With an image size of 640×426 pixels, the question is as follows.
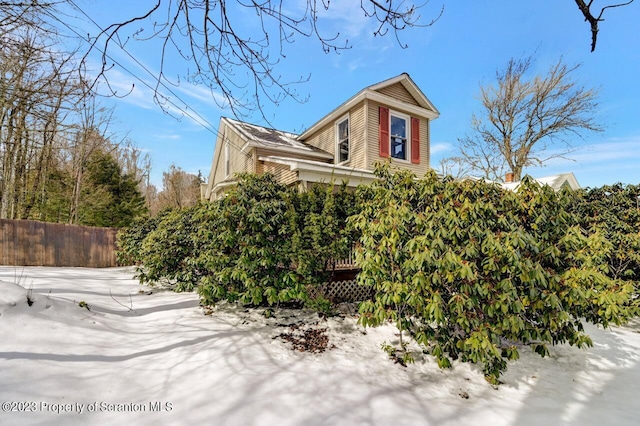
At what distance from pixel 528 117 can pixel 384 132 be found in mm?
16413

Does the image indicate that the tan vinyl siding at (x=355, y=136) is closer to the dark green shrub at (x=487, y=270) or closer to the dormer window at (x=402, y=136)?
the dormer window at (x=402, y=136)

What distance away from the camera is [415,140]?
12.3m

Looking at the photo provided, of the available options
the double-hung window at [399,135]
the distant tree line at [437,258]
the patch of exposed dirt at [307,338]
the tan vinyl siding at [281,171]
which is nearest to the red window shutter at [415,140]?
the double-hung window at [399,135]

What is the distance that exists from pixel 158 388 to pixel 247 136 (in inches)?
400

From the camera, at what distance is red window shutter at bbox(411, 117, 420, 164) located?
12.2 metres

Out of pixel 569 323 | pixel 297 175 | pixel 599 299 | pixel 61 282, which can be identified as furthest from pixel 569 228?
pixel 61 282

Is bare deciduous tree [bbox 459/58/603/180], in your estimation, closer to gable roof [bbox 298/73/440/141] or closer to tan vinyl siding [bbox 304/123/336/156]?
gable roof [bbox 298/73/440/141]

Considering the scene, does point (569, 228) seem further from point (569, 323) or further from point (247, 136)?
point (247, 136)

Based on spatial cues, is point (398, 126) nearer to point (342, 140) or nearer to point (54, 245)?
point (342, 140)

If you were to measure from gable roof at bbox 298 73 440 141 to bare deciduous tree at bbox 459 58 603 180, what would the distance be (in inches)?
518

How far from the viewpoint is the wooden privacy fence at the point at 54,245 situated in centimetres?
1056

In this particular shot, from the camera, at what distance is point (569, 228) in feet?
11.7

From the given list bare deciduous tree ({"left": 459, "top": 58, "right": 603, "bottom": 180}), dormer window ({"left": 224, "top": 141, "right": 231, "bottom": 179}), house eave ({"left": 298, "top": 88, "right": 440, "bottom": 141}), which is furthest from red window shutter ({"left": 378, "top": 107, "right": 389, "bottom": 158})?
bare deciduous tree ({"left": 459, "top": 58, "right": 603, "bottom": 180})

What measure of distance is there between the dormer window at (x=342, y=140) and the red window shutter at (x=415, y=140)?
2820 millimetres
